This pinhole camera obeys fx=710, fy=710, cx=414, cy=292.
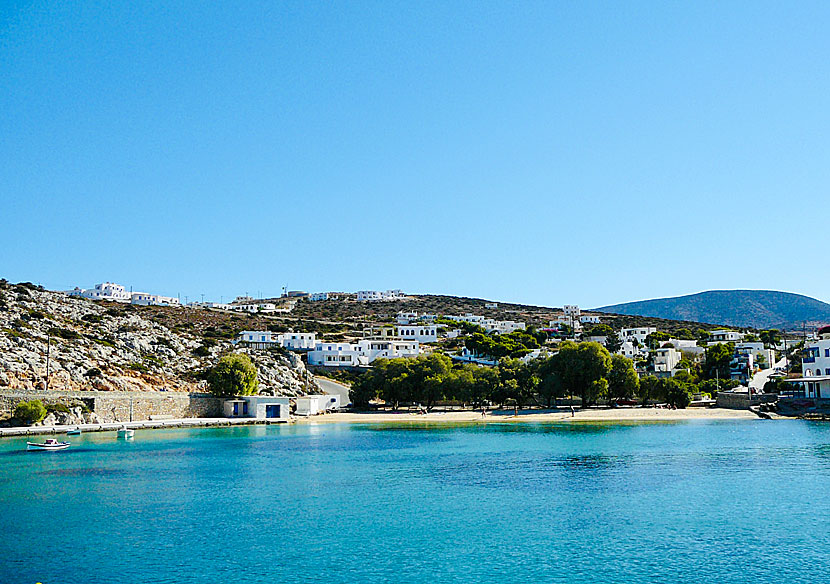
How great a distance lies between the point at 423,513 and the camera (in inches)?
902

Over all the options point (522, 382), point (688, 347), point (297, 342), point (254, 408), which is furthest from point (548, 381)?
point (688, 347)

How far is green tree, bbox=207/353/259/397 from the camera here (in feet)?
210

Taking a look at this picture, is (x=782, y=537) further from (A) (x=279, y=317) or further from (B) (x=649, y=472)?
(A) (x=279, y=317)

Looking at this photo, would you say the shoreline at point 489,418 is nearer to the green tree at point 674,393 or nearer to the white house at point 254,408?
the green tree at point 674,393

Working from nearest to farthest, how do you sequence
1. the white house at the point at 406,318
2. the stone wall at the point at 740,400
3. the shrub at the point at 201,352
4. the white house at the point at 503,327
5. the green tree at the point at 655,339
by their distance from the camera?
1. the stone wall at the point at 740,400
2. the shrub at the point at 201,352
3. the green tree at the point at 655,339
4. the white house at the point at 503,327
5. the white house at the point at 406,318

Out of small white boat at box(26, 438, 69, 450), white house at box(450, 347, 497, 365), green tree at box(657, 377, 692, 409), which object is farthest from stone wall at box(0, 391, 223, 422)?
green tree at box(657, 377, 692, 409)

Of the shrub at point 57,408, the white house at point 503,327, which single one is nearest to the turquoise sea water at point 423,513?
the shrub at point 57,408

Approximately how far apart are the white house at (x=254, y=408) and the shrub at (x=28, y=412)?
16.9 metres

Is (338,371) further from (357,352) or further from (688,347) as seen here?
(688,347)

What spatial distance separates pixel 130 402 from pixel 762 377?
226 ft

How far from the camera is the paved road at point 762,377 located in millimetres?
77963

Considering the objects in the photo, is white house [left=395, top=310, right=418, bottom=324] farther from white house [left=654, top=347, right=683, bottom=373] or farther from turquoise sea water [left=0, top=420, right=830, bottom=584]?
turquoise sea water [left=0, top=420, right=830, bottom=584]

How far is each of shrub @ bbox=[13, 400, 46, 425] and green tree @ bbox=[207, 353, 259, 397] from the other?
16.5 meters

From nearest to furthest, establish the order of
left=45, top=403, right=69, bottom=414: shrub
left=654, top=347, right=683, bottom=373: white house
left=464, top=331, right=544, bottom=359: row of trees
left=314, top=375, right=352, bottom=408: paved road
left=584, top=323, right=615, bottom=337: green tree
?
left=45, top=403, right=69, bottom=414: shrub → left=314, top=375, right=352, bottom=408: paved road → left=654, top=347, right=683, bottom=373: white house → left=464, top=331, right=544, bottom=359: row of trees → left=584, top=323, right=615, bottom=337: green tree
